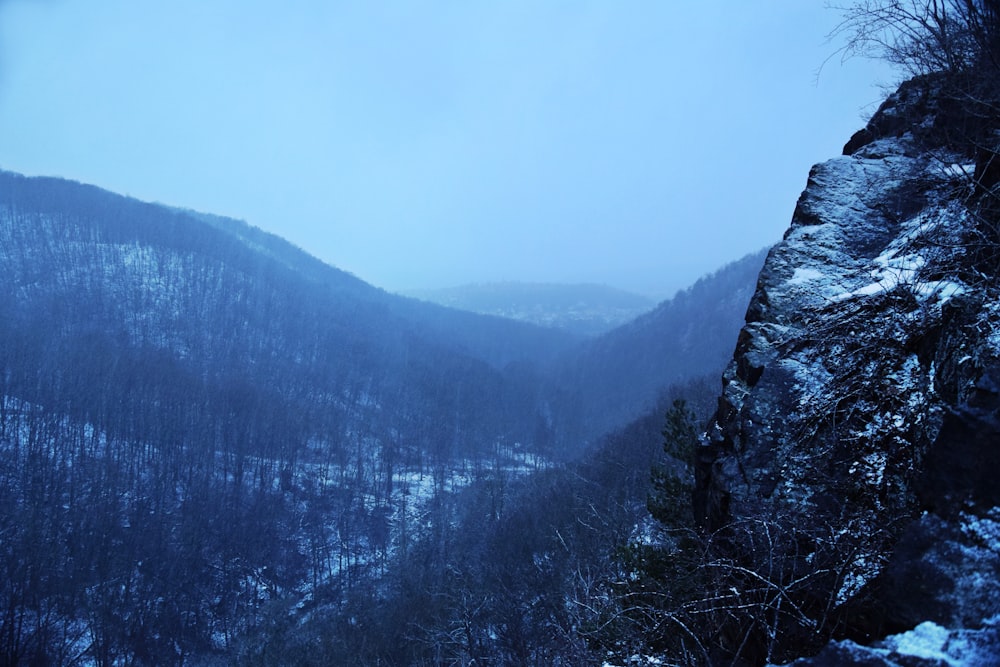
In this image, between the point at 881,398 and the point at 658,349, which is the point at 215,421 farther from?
the point at 658,349

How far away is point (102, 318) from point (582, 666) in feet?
352

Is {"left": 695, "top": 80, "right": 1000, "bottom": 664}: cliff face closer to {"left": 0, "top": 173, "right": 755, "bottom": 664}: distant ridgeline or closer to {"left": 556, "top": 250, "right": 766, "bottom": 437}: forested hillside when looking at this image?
{"left": 0, "top": 173, "right": 755, "bottom": 664}: distant ridgeline

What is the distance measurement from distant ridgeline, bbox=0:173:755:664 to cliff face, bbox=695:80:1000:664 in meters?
39.2

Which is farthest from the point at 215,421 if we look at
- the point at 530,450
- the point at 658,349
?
the point at 658,349

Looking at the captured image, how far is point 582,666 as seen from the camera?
17.6ft

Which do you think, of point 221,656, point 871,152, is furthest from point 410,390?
point 871,152

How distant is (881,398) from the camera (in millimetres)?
5633

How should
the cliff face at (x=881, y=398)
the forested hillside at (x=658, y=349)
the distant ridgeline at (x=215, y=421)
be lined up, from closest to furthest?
the cliff face at (x=881, y=398) → the distant ridgeline at (x=215, y=421) → the forested hillside at (x=658, y=349)

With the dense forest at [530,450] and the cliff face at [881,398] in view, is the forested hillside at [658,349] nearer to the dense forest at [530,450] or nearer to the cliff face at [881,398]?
the dense forest at [530,450]

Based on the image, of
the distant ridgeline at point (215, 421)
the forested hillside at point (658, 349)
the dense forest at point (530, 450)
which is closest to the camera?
the dense forest at point (530, 450)

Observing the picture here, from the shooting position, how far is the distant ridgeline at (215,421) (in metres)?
40.2

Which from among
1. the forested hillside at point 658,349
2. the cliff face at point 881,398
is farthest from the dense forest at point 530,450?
the forested hillside at point 658,349

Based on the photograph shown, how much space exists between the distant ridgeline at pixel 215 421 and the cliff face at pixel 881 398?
1544 inches

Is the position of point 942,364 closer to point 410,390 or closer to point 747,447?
point 747,447
